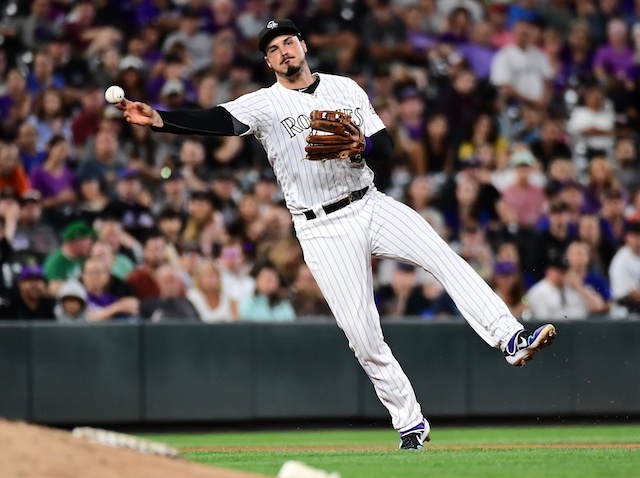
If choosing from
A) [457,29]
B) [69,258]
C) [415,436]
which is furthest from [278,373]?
[457,29]

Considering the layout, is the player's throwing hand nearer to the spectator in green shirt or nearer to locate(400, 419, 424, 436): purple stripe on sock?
locate(400, 419, 424, 436): purple stripe on sock

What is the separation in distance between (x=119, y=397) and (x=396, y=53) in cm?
493

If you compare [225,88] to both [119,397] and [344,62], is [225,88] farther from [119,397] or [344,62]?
[119,397]

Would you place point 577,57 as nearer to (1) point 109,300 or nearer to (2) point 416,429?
(1) point 109,300

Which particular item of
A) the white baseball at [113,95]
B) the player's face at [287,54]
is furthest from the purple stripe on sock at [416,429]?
the white baseball at [113,95]

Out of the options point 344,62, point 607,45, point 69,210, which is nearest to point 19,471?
point 69,210

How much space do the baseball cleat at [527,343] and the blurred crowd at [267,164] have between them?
411cm

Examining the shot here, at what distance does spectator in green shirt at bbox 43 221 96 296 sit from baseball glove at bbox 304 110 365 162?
3.96 metres

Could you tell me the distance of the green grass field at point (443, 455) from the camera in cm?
532

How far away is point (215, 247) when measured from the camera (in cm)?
1003

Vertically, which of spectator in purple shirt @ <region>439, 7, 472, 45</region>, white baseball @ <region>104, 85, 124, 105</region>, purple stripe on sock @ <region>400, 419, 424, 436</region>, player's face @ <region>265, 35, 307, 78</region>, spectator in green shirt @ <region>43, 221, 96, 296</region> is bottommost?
purple stripe on sock @ <region>400, 419, 424, 436</region>

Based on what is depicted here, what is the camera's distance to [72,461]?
4480 mm

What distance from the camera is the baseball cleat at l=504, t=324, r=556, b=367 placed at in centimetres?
570

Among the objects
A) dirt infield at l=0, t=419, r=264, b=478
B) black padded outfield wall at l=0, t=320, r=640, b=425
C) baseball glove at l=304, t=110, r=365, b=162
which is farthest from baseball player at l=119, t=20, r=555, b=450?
black padded outfield wall at l=0, t=320, r=640, b=425
